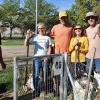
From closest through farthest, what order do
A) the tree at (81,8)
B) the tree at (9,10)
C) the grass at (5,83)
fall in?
the grass at (5,83)
the tree at (81,8)
the tree at (9,10)

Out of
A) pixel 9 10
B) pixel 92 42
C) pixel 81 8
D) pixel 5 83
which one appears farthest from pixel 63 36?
pixel 9 10

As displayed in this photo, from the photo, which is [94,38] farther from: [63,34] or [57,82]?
[57,82]

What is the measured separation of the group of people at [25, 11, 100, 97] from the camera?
514 cm

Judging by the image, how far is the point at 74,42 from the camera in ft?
16.7

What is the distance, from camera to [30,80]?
18.9ft

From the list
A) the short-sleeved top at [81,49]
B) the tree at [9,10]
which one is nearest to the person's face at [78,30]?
the short-sleeved top at [81,49]

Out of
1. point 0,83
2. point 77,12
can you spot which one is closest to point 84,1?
point 77,12

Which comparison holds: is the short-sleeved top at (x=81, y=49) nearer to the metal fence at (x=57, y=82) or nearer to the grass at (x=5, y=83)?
the metal fence at (x=57, y=82)

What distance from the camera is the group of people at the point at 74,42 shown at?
5.14 meters

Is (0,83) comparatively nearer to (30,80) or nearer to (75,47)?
(30,80)

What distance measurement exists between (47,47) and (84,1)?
3137 centimetres

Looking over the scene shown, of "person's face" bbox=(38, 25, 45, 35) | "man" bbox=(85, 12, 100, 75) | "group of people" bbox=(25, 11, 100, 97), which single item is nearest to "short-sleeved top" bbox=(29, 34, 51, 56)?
"group of people" bbox=(25, 11, 100, 97)

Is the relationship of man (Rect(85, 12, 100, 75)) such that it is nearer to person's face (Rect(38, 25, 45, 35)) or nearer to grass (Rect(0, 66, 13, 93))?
person's face (Rect(38, 25, 45, 35))

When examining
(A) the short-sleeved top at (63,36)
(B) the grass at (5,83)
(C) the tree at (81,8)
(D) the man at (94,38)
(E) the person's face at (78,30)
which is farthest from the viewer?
(C) the tree at (81,8)
